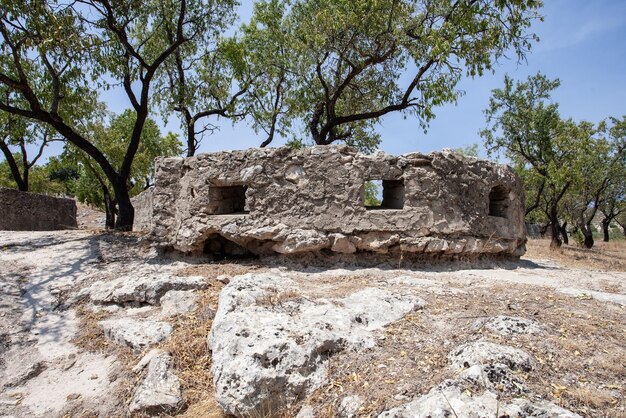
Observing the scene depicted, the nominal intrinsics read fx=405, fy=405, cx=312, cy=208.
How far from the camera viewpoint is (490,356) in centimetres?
260

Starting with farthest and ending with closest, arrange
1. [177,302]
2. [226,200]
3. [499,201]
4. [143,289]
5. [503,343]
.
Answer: [499,201]
[226,200]
[143,289]
[177,302]
[503,343]

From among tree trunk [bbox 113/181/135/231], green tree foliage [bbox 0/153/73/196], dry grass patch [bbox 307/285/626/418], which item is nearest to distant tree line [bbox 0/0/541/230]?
tree trunk [bbox 113/181/135/231]

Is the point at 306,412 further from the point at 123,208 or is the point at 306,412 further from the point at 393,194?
the point at 123,208

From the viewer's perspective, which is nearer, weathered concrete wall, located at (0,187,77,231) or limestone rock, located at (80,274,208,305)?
limestone rock, located at (80,274,208,305)

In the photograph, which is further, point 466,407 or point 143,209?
point 143,209

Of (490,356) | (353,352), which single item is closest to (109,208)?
(353,352)

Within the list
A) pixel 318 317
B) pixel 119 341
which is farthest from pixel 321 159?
pixel 119 341

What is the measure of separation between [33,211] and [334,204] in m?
8.71

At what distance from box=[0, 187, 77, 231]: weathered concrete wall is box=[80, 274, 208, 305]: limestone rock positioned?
609cm

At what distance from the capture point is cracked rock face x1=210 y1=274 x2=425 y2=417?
2.74 meters

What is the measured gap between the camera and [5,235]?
284 inches

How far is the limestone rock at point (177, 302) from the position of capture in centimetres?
417

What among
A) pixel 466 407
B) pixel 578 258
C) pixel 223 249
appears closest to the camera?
pixel 466 407

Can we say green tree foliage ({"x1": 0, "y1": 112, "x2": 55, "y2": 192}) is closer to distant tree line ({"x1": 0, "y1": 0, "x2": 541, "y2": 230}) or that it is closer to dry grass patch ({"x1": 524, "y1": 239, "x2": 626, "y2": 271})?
distant tree line ({"x1": 0, "y1": 0, "x2": 541, "y2": 230})
